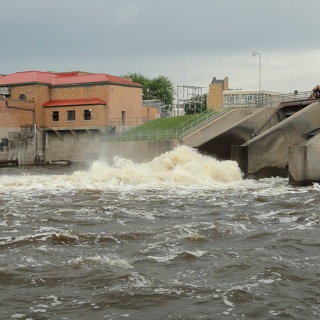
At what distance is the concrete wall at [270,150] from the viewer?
2894cm

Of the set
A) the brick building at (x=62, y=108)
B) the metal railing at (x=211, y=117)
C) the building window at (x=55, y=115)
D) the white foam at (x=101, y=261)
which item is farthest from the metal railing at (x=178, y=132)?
the white foam at (x=101, y=261)

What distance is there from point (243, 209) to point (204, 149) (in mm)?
15738

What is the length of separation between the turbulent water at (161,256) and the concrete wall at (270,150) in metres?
6.48

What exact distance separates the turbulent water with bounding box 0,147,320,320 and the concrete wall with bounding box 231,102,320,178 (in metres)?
6.48

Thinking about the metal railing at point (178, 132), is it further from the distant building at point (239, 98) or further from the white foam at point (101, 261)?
the white foam at point (101, 261)

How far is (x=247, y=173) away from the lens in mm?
29016

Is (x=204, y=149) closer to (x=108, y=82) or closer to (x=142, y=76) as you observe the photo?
(x=108, y=82)

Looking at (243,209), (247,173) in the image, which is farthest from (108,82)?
(243,209)

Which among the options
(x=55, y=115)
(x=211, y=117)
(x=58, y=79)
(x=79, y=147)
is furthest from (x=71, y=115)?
(x=211, y=117)

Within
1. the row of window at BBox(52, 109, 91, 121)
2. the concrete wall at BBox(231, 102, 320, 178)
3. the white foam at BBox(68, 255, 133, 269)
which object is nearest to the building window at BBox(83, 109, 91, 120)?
the row of window at BBox(52, 109, 91, 121)

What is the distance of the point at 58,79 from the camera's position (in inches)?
2478

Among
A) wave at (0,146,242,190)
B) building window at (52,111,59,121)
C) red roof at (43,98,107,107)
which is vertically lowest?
wave at (0,146,242,190)

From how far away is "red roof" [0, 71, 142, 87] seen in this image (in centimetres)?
6034

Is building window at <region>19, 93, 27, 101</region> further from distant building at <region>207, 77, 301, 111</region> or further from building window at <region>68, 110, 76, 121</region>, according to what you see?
distant building at <region>207, 77, 301, 111</region>
